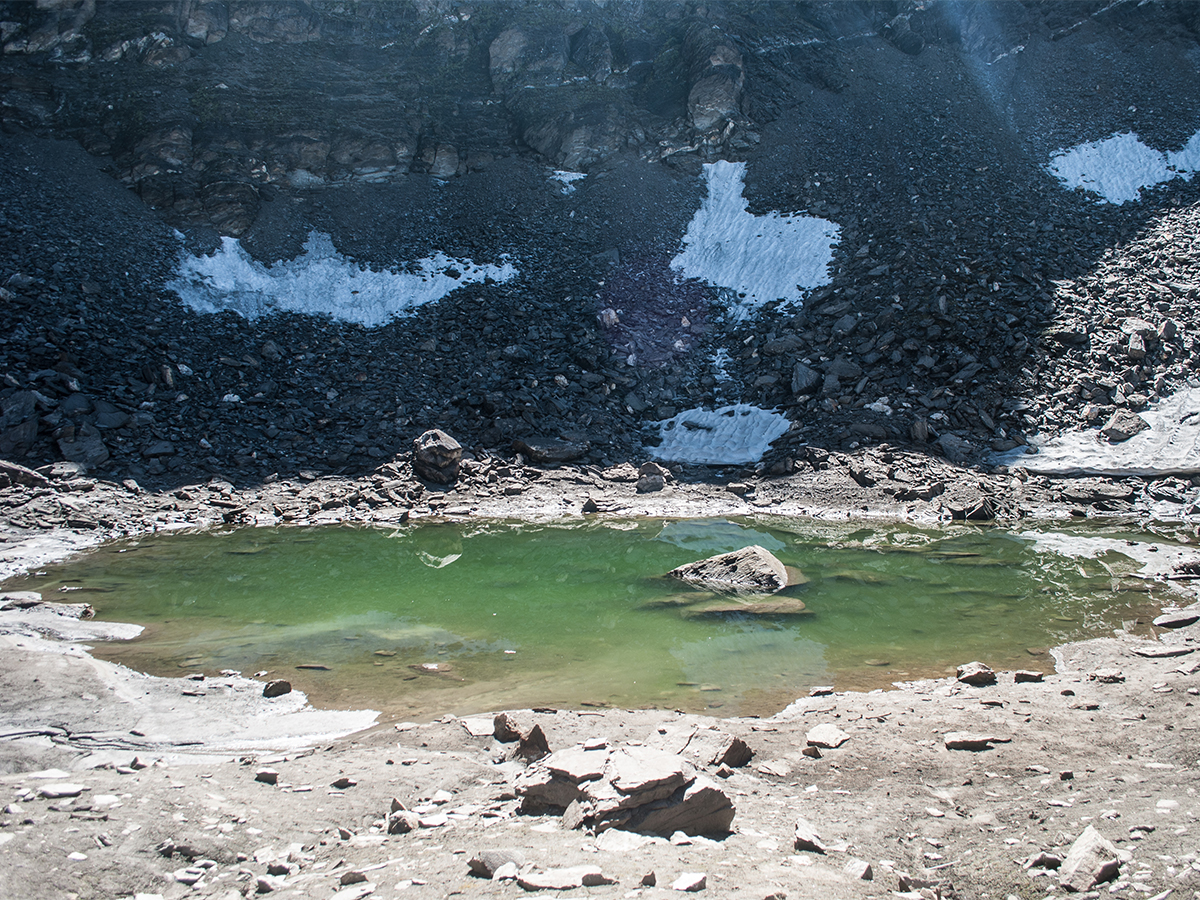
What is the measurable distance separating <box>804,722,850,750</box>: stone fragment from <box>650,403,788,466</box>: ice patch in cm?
1441

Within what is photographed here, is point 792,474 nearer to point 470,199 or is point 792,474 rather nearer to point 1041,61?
point 470,199

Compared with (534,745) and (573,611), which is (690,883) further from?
(573,611)

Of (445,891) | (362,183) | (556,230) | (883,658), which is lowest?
(883,658)

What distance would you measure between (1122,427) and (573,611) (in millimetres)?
16335

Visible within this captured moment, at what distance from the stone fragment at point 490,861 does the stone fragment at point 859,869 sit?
167 cm

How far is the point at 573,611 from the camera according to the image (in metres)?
10.3

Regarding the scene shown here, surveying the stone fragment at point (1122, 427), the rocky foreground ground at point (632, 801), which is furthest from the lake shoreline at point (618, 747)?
the stone fragment at point (1122, 427)

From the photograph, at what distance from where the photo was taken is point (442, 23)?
38.1 metres

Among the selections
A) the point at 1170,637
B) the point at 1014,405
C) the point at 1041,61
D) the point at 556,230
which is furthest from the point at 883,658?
the point at 1041,61

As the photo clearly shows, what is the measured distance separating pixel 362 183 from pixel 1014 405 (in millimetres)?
28131

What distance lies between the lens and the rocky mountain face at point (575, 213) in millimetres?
19922

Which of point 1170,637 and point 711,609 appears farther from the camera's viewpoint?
point 711,609

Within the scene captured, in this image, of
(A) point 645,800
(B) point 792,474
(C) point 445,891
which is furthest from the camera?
(B) point 792,474

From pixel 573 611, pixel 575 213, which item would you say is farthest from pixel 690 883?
pixel 575 213
